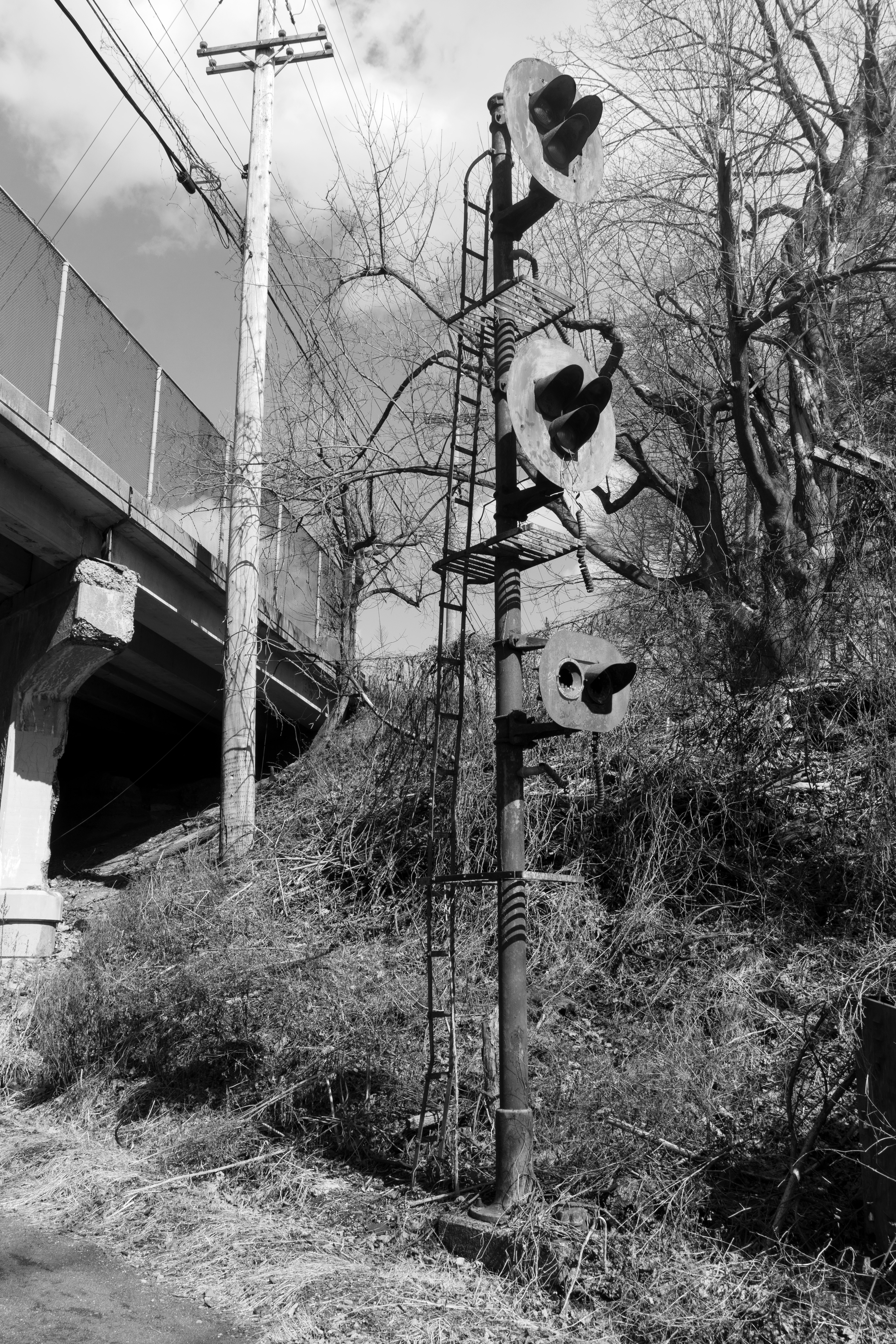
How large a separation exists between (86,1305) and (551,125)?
6374mm

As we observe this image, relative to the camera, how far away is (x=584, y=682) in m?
5.00

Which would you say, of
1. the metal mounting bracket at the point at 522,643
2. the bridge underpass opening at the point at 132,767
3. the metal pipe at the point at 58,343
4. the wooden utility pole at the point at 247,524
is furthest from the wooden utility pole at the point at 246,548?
the metal mounting bracket at the point at 522,643

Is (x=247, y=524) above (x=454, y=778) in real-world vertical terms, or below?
above

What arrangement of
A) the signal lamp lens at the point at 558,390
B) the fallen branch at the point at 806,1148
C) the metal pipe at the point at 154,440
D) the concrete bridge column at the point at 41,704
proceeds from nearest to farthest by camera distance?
the fallen branch at the point at 806,1148, the signal lamp lens at the point at 558,390, the concrete bridge column at the point at 41,704, the metal pipe at the point at 154,440

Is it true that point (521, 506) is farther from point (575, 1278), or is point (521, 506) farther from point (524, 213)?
point (575, 1278)

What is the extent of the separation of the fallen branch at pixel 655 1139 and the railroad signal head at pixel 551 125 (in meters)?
4.88

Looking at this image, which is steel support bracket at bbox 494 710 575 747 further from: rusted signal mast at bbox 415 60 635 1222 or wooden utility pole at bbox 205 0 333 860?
wooden utility pole at bbox 205 0 333 860

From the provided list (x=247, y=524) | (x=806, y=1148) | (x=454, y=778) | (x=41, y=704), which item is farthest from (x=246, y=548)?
(x=806, y=1148)

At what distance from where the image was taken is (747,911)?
26.2 feet

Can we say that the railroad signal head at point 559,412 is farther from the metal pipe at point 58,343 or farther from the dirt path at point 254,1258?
the metal pipe at point 58,343

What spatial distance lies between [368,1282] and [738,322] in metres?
8.68

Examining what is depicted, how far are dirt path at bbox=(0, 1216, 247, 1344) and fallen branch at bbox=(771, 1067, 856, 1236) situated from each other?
7.53ft

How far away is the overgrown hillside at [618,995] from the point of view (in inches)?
177

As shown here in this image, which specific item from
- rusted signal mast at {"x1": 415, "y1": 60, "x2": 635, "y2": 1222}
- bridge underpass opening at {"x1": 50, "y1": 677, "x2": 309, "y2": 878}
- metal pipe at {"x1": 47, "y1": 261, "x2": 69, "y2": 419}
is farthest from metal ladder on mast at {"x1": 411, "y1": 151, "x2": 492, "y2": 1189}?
bridge underpass opening at {"x1": 50, "y1": 677, "x2": 309, "y2": 878}
